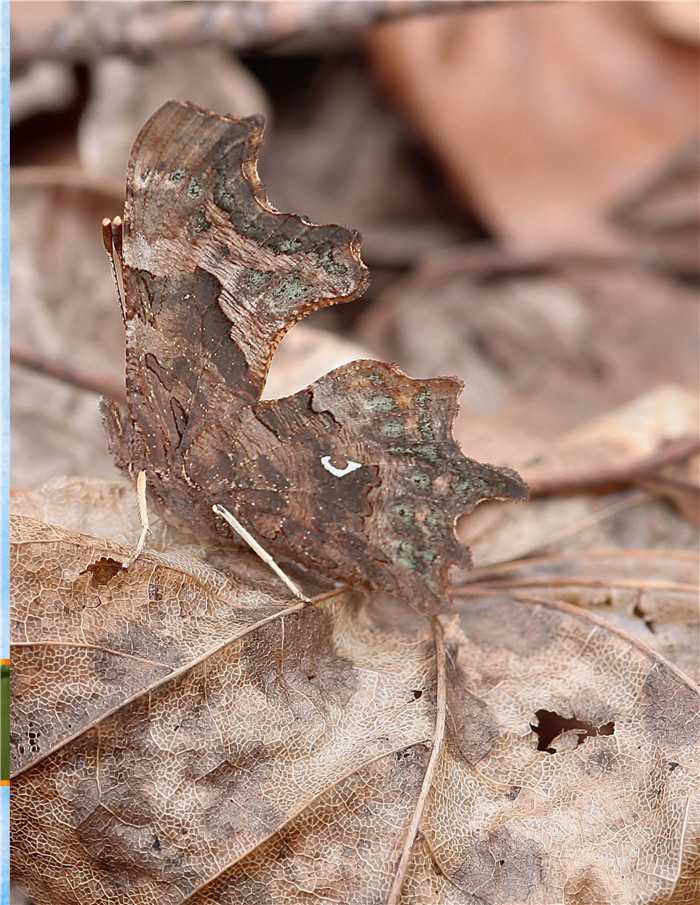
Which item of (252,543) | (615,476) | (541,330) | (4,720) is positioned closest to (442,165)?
(541,330)

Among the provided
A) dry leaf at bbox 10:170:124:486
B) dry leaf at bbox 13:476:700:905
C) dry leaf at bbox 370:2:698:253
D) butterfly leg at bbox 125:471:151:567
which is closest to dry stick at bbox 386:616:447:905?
dry leaf at bbox 13:476:700:905

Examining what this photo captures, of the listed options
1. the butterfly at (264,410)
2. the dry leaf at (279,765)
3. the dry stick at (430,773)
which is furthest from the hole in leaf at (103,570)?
the dry stick at (430,773)

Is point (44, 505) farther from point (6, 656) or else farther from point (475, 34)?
point (475, 34)

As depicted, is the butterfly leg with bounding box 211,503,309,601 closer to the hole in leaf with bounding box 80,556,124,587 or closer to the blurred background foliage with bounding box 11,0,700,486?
the hole in leaf with bounding box 80,556,124,587

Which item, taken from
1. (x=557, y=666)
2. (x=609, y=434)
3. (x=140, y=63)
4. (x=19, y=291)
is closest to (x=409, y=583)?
(x=557, y=666)

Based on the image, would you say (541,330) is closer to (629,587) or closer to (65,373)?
(629,587)

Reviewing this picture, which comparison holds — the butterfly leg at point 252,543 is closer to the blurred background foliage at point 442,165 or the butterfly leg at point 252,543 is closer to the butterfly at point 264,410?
the butterfly at point 264,410
